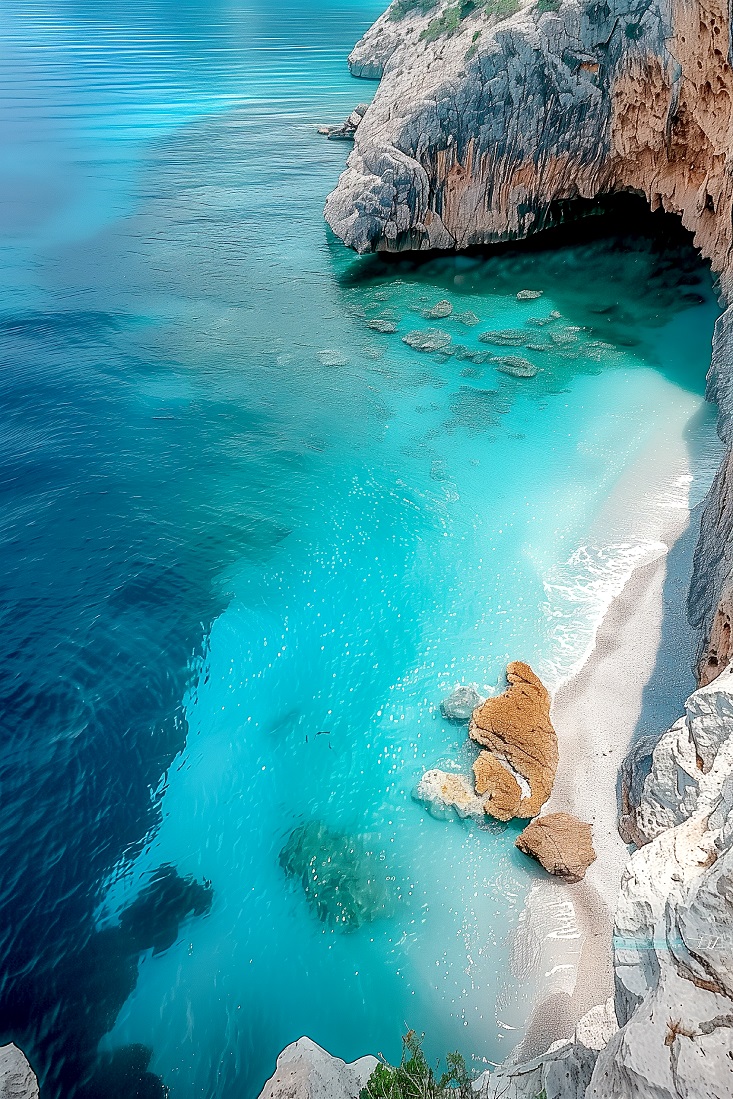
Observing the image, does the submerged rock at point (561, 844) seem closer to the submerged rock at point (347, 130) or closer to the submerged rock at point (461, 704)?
the submerged rock at point (461, 704)

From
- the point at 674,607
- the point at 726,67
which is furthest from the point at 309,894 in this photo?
the point at 726,67

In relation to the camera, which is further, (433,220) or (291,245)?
(291,245)

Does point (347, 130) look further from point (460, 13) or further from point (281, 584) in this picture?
point (281, 584)

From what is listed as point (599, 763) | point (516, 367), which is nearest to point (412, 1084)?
point (599, 763)

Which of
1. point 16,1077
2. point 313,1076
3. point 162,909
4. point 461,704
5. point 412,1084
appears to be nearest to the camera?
point 412,1084

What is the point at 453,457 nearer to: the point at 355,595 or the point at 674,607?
the point at 355,595

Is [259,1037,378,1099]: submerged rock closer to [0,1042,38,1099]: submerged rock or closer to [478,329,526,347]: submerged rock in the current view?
[0,1042,38,1099]: submerged rock
